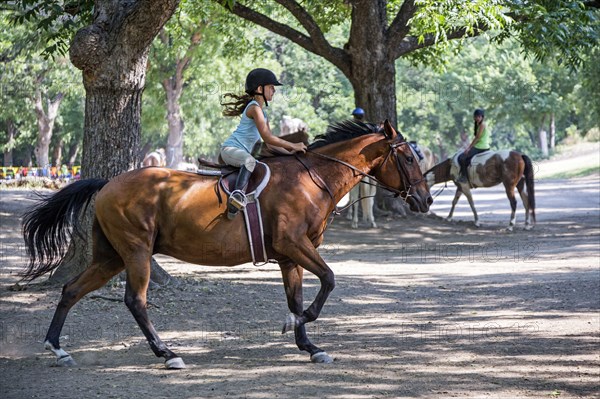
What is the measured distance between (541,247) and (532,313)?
8050 mm

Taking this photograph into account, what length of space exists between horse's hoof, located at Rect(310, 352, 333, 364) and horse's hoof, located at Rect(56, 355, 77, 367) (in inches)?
89.0

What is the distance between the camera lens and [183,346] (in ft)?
31.4

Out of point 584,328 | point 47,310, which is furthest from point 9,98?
point 584,328

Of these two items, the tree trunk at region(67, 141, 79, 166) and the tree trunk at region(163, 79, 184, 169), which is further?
the tree trunk at region(67, 141, 79, 166)

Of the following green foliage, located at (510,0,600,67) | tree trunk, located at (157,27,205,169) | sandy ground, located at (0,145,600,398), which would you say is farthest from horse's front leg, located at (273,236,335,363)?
tree trunk, located at (157,27,205,169)

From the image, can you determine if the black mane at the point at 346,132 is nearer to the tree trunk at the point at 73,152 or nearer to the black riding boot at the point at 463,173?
the black riding boot at the point at 463,173

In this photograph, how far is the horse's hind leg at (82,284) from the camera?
28.3 ft

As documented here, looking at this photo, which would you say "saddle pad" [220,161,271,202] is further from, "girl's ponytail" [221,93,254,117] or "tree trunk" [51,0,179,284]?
"tree trunk" [51,0,179,284]

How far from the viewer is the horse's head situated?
9.32 metres

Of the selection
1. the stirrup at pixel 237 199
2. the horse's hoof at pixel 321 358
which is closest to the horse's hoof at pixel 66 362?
the stirrup at pixel 237 199

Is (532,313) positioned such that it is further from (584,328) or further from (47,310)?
(47,310)

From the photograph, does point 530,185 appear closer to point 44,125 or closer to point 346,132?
point 346,132

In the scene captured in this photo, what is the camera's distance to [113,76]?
11.9 metres

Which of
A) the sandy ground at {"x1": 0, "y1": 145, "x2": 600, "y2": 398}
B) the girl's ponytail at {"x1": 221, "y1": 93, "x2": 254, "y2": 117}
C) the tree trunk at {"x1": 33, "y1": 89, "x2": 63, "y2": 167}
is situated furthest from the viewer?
the tree trunk at {"x1": 33, "y1": 89, "x2": 63, "y2": 167}
